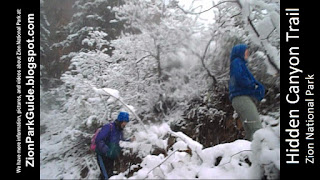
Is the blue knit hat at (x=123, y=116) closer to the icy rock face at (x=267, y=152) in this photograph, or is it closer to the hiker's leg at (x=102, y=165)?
the hiker's leg at (x=102, y=165)

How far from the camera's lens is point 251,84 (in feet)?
7.37

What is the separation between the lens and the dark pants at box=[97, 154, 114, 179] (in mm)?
2738

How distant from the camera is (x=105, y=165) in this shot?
2783 millimetres

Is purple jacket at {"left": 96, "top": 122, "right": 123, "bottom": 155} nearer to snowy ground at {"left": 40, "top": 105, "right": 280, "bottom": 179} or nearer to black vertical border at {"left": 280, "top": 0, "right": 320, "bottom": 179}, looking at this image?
snowy ground at {"left": 40, "top": 105, "right": 280, "bottom": 179}

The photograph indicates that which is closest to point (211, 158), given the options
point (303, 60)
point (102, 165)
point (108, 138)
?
point (303, 60)

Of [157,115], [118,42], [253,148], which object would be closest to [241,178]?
[253,148]

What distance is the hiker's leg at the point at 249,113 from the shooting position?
220 cm

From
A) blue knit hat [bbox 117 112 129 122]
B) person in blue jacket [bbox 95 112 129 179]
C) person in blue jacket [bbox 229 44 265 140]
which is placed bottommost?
person in blue jacket [bbox 95 112 129 179]

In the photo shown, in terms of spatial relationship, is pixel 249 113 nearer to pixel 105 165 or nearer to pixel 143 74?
pixel 105 165

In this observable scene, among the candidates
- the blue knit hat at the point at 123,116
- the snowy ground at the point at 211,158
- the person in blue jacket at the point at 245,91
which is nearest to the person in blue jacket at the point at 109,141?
the blue knit hat at the point at 123,116

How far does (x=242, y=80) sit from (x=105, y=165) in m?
1.68
